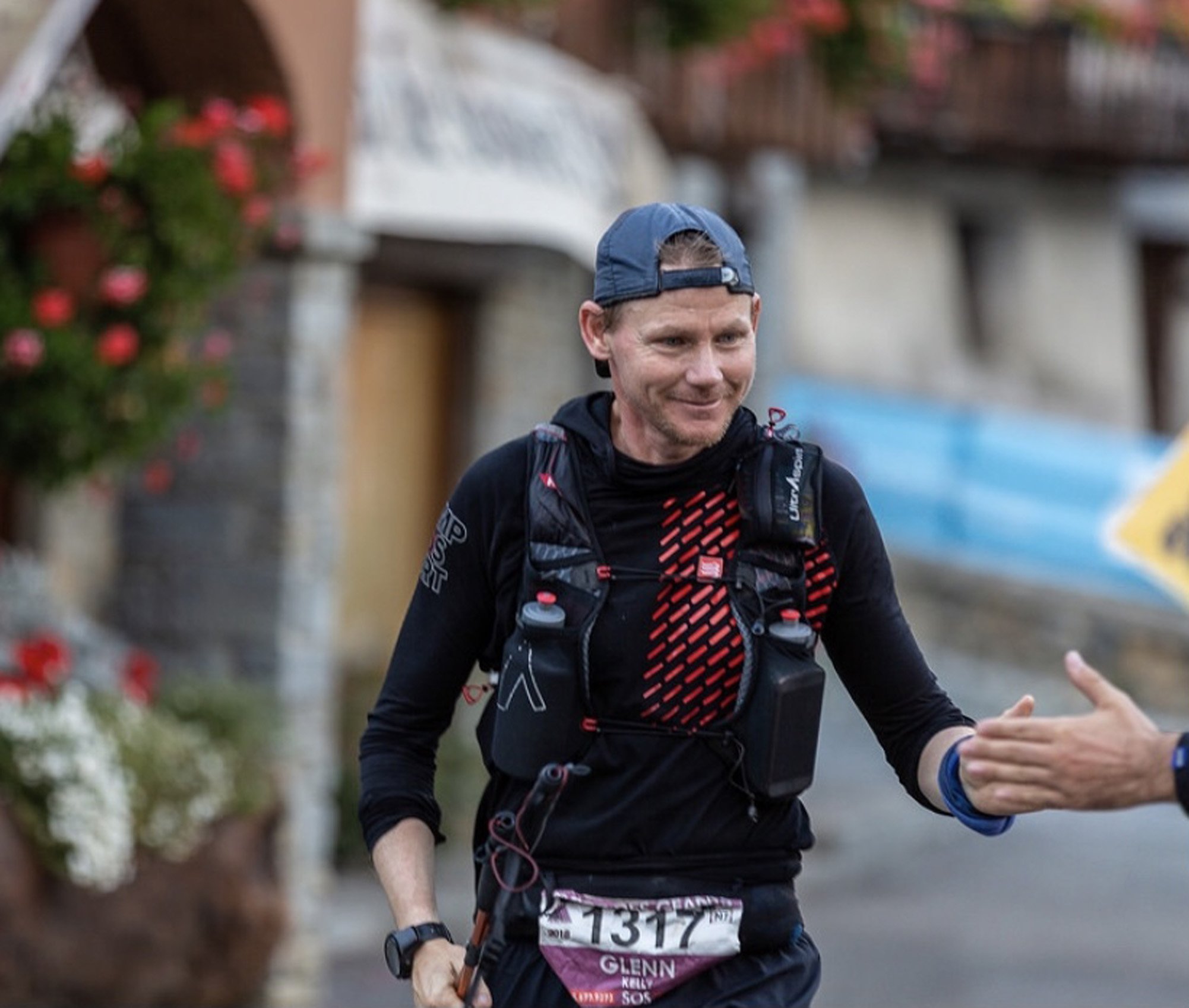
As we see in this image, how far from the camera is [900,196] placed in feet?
72.0

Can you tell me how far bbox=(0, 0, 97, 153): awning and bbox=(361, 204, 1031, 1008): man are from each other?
121 inches

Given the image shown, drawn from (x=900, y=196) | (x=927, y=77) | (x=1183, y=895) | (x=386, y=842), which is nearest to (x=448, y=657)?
(x=386, y=842)

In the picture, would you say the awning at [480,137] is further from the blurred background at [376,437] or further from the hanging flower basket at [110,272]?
Answer: the hanging flower basket at [110,272]

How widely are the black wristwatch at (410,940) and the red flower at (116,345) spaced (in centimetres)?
373

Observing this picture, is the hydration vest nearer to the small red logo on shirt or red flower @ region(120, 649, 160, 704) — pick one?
the small red logo on shirt

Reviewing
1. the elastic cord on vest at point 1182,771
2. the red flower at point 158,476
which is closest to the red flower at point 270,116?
the red flower at point 158,476

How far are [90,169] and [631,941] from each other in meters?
3.99

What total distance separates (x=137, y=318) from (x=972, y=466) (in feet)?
34.7

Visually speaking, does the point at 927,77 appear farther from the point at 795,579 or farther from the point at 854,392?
the point at 795,579

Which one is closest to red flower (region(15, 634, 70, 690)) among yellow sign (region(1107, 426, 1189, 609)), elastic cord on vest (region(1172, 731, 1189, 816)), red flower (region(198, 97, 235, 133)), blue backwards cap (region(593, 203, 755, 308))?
red flower (region(198, 97, 235, 133))

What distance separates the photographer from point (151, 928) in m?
6.96

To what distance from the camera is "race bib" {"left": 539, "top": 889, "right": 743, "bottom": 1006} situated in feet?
10.9

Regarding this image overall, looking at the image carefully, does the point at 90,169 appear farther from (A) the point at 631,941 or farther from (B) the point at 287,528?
(A) the point at 631,941

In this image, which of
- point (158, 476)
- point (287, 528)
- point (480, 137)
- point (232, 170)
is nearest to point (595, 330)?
point (232, 170)
